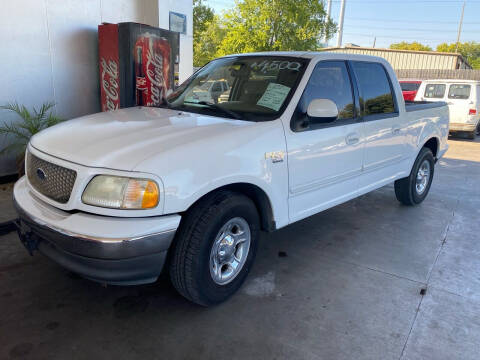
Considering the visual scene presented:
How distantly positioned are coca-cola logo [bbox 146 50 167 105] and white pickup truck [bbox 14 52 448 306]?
235cm

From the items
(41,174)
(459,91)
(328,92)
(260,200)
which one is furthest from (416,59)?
(41,174)

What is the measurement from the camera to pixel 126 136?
2.64m

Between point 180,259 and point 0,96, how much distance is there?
425 cm

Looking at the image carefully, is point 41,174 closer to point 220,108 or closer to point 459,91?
point 220,108

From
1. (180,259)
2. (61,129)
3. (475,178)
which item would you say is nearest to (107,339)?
(180,259)

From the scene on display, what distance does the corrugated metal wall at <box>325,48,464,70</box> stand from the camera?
3166 cm

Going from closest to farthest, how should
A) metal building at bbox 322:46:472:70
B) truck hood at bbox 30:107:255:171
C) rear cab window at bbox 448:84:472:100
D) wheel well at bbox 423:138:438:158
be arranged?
truck hood at bbox 30:107:255:171 < wheel well at bbox 423:138:438:158 < rear cab window at bbox 448:84:472:100 < metal building at bbox 322:46:472:70

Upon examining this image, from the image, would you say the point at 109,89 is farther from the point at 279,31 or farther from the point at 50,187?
the point at 279,31

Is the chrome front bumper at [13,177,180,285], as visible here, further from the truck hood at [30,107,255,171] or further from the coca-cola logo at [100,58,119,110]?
the coca-cola logo at [100,58,119,110]

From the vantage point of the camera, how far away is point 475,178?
718 cm

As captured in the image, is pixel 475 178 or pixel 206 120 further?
pixel 475 178

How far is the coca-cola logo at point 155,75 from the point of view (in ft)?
20.0

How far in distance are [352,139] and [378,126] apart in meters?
0.56

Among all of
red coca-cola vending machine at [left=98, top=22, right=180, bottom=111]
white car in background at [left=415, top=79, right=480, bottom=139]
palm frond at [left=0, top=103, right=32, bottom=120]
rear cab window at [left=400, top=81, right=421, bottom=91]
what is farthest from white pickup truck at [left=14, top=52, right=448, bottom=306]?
rear cab window at [left=400, top=81, right=421, bottom=91]
